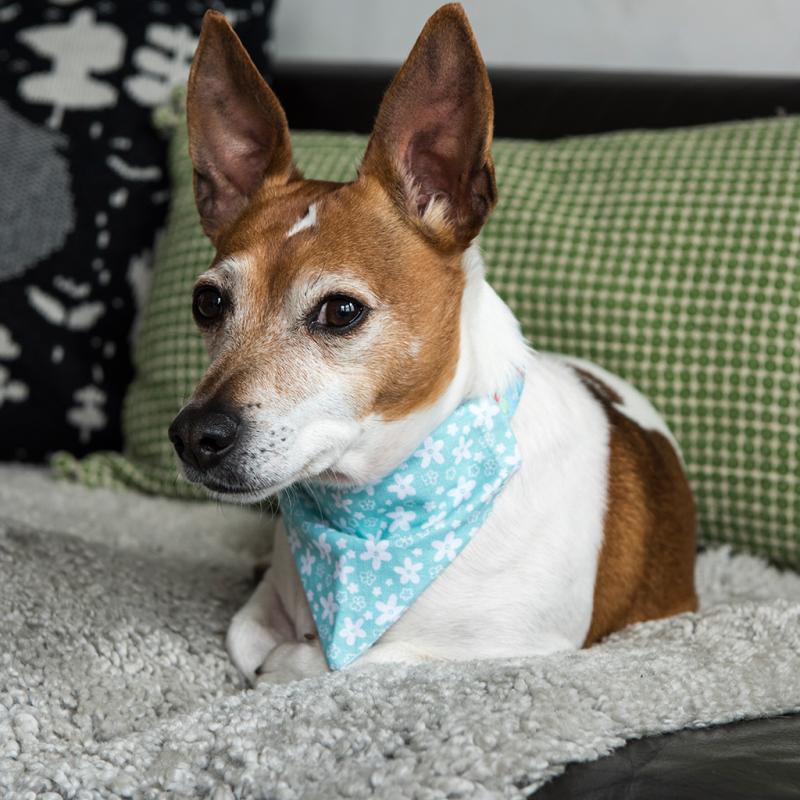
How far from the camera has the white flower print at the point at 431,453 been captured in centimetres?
152

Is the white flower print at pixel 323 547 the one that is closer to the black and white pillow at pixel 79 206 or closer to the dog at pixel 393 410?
the dog at pixel 393 410

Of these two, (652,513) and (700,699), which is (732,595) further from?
(700,699)

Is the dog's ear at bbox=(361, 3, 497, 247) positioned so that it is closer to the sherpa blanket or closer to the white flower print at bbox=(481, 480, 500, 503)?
the white flower print at bbox=(481, 480, 500, 503)

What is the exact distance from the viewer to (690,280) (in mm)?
1999

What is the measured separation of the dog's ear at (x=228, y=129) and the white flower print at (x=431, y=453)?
0.45 meters

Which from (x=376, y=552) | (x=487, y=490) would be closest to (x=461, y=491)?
(x=487, y=490)

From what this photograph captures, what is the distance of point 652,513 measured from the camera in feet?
5.77

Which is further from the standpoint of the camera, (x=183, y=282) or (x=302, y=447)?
(x=183, y=282)

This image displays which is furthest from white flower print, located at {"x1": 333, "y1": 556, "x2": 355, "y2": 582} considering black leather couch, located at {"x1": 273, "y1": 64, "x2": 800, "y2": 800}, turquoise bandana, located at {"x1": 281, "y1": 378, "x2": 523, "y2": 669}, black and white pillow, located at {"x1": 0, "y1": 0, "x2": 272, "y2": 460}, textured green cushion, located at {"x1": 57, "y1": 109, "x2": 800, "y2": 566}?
black and white pillow, located at {"x1": 0, "y1": 0, "x2": 272, "y2": 460}

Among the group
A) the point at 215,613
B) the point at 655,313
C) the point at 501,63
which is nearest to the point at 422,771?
the point at 215,613

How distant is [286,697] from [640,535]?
2.22ft

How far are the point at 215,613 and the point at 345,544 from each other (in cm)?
30

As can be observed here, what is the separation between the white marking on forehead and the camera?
1.48 meters

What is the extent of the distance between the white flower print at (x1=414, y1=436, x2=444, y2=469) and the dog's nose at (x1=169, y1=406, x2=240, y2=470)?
29 cm
